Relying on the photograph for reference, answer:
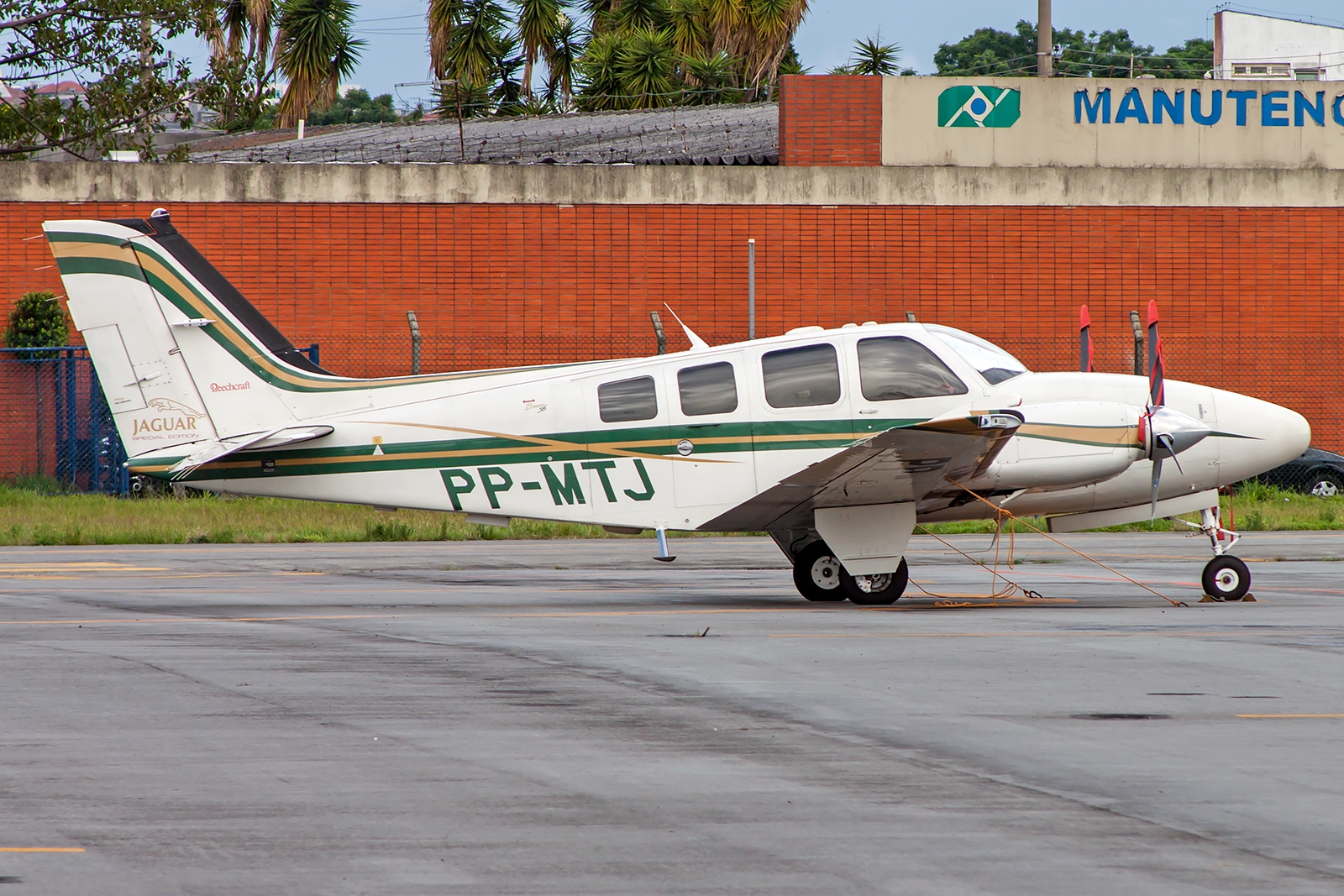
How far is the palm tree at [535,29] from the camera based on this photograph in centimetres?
5106

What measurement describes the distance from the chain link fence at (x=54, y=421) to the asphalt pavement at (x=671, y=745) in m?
11.9

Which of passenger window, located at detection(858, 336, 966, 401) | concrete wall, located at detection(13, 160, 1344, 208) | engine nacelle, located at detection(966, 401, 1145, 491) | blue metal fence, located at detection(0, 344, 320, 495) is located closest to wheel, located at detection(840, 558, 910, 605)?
engine nacelle, located at detection(966, 401, 1145, 491)

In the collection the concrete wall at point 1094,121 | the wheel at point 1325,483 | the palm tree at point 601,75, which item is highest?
the palm tree at point 601,75

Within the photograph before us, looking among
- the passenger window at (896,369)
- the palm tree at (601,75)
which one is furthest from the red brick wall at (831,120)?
the palm tree at (601,75)

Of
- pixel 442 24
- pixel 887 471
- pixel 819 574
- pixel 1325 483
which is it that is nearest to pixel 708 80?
pixel 442 24

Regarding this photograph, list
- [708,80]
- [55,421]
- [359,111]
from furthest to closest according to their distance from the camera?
[359,111], [708,80], [55,421]

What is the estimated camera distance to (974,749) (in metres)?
6.46

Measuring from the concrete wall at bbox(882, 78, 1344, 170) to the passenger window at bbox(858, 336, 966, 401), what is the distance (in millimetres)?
15959

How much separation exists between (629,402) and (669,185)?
14.7m

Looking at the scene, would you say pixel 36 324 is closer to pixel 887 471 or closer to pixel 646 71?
pixel 887 471

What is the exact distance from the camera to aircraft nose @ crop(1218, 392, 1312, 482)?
11906 mm

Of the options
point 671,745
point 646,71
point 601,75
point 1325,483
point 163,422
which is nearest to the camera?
point 671,745

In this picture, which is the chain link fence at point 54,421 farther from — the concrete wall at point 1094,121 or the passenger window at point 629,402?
the concrete wall at point 1094,121

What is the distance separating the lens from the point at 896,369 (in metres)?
11.7
